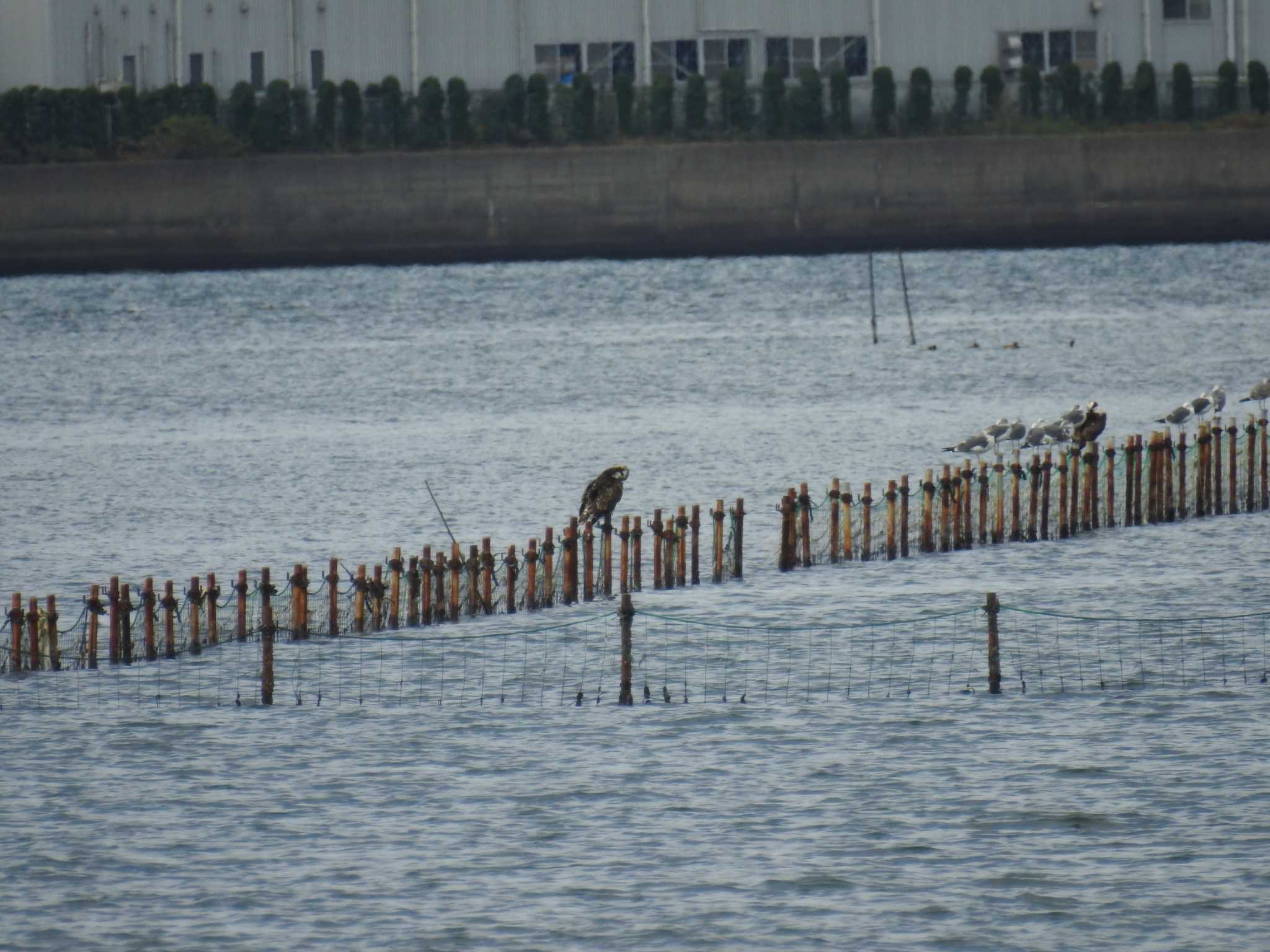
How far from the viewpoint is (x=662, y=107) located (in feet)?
283

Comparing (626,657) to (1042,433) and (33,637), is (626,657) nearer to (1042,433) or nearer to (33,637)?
(33,637)

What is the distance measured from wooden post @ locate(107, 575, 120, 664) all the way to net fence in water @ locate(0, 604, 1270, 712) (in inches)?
5.7

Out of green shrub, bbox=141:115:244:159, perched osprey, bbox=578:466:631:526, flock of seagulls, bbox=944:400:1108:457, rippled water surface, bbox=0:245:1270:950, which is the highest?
green shrub, bbox=141:115:244:159

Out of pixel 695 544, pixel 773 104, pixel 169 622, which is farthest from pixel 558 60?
pixel 169 622

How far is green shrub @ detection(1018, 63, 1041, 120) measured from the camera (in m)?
85.5

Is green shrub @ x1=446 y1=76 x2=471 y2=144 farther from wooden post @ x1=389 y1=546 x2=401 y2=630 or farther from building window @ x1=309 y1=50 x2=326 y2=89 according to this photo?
wooden post @ x1=389 y1=546 x2=401 y2=630

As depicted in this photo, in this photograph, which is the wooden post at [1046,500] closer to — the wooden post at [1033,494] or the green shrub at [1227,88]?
the wooden post at [1033,494]

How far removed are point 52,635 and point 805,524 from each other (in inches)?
405

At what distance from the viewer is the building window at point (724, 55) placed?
292ft

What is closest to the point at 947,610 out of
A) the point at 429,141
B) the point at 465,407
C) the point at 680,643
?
the point at 680,643

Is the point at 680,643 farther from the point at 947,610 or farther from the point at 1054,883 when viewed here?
the point at 1054,883

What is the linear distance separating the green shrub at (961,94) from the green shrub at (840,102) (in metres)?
3.70

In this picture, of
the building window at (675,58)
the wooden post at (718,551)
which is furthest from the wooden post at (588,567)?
the building window at (675,58)

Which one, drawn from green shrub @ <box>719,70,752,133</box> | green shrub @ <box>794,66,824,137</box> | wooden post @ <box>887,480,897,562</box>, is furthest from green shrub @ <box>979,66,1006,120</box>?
wooden post @ <box>887,480,897,562</box>
